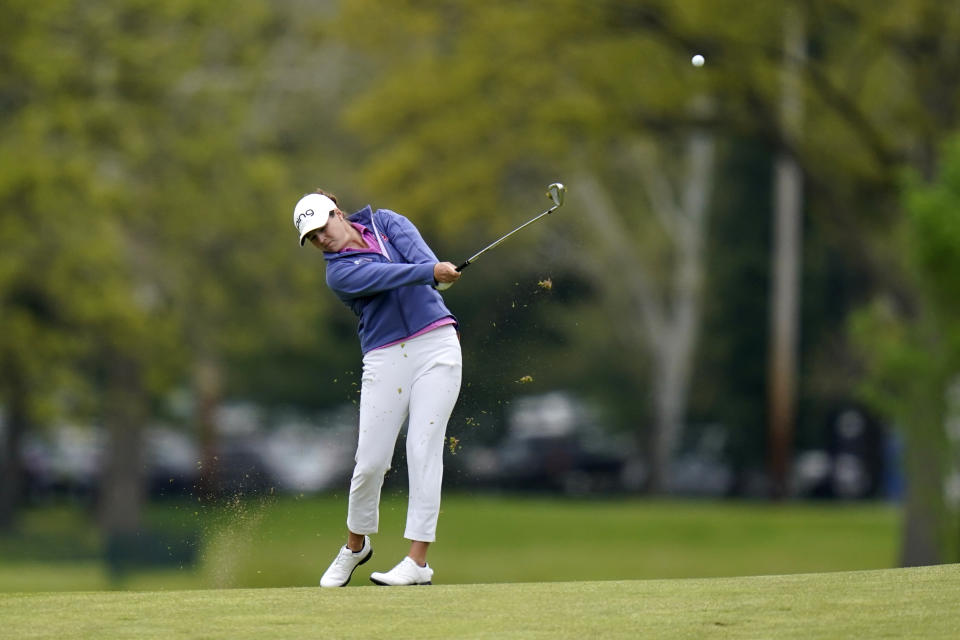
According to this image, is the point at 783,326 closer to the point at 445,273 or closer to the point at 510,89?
the point at 510,89

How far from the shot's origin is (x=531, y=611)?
7.83 m

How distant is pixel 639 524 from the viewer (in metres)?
34.1

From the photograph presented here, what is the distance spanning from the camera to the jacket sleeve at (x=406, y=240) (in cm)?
939

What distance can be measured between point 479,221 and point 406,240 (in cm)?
1929

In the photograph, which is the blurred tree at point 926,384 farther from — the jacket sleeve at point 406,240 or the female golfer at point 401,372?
the female golfer at point 401,372

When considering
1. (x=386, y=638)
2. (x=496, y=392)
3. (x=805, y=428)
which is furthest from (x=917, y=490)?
(x=805, y=428)

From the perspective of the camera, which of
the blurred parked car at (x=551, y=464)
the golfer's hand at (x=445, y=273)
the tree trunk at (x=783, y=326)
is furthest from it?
the blurred parked car at (x=551, y=464)

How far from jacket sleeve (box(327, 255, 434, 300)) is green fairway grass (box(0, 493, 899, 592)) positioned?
10754 mm

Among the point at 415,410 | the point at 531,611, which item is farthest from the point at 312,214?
the point at 531,611

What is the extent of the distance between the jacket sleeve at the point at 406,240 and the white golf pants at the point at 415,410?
40cm

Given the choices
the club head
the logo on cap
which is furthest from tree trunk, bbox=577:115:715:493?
the logo on cap

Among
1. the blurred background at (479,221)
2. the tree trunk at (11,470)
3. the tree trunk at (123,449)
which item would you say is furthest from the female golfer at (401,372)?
the tree trunk at (11,470)

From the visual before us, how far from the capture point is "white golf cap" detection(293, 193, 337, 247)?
362 inches

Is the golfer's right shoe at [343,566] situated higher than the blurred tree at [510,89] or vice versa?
the blurred tree at [510,89]
